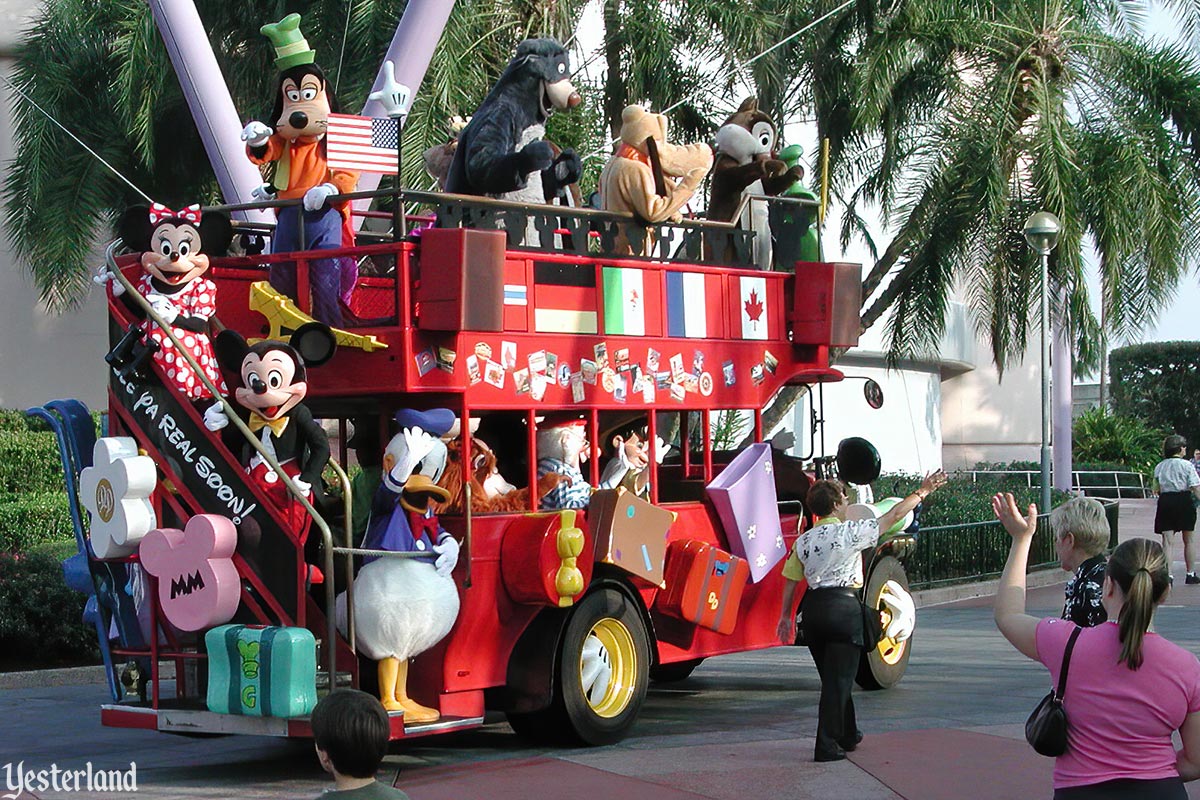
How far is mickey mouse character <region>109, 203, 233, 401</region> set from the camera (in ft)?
30.3

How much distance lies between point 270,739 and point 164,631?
181cm

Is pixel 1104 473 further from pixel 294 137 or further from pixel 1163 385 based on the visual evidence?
pixel 294 137

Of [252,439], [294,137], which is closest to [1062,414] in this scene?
[294,137]

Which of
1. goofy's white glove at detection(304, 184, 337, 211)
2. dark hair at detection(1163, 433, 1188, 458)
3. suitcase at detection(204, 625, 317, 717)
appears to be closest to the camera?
suitcase at detection(204, 625, 317, 717)

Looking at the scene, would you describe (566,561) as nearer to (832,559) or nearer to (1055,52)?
(832,559)

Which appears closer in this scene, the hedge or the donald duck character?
the donald duck character

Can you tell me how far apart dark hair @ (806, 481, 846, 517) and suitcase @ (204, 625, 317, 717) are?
288cm

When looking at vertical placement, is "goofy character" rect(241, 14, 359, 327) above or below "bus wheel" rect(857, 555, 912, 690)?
above

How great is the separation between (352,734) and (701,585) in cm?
641

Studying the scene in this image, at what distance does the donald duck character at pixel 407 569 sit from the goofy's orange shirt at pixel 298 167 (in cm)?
216

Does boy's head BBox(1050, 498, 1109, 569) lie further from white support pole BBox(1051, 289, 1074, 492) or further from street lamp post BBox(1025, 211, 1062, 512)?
white support pole BBox(1051, 289, 1074, 492)

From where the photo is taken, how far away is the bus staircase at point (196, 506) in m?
8.84

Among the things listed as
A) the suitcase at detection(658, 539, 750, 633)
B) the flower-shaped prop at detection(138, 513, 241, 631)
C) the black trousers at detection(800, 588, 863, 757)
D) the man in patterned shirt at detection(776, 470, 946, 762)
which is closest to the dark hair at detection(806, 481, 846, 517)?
the man in patterned shirt at detection(776, 470, 946, 762)

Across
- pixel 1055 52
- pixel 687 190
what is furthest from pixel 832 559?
pixel 1055 52
